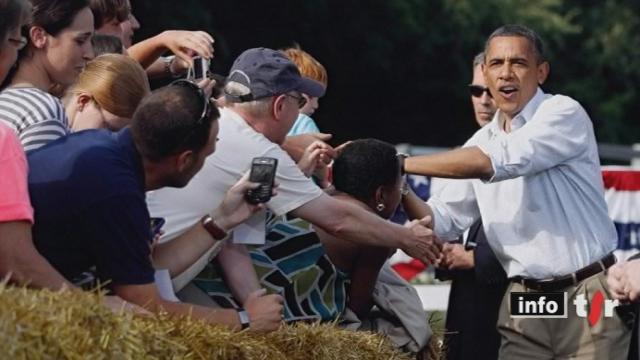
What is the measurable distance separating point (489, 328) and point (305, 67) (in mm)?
1608

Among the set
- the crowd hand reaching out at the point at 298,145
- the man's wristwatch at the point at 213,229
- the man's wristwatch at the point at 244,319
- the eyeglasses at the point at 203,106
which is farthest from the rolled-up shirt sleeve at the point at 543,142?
the eyeglasses at the point at 203,106

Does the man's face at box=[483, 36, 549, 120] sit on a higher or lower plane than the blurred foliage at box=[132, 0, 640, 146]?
higher

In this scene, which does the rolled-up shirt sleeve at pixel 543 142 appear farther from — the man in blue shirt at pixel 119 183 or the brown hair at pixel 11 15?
the brown hair at pixel 11 15

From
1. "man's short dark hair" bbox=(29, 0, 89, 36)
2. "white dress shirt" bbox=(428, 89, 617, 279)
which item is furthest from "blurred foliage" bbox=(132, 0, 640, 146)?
"man's short dark hair" bbox=(29, 0, 89, 36)

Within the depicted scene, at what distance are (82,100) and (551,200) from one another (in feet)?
8.15

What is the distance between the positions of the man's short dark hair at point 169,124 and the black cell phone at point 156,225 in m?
0.53

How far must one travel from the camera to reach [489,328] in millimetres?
7672

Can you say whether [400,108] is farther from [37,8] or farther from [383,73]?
[37,8]

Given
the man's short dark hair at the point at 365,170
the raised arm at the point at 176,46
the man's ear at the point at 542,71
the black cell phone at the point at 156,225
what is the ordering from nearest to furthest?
1. the black cell phone at the point at 156,225
2. the man's short dark hair at the point at 365,170
3. the raised arm at the point at 176,46
4. the man's ear at the point at 542,71

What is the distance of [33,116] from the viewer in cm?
532

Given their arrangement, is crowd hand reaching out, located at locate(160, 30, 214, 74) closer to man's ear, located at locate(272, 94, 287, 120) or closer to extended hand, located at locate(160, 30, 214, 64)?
extended hand, located at locate(160, 30, 214, 64)

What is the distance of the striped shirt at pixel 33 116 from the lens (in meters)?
5.25

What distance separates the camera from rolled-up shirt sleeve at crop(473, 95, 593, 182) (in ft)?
22.7

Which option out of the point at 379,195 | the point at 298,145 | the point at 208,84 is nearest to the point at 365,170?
the point at 379,195
